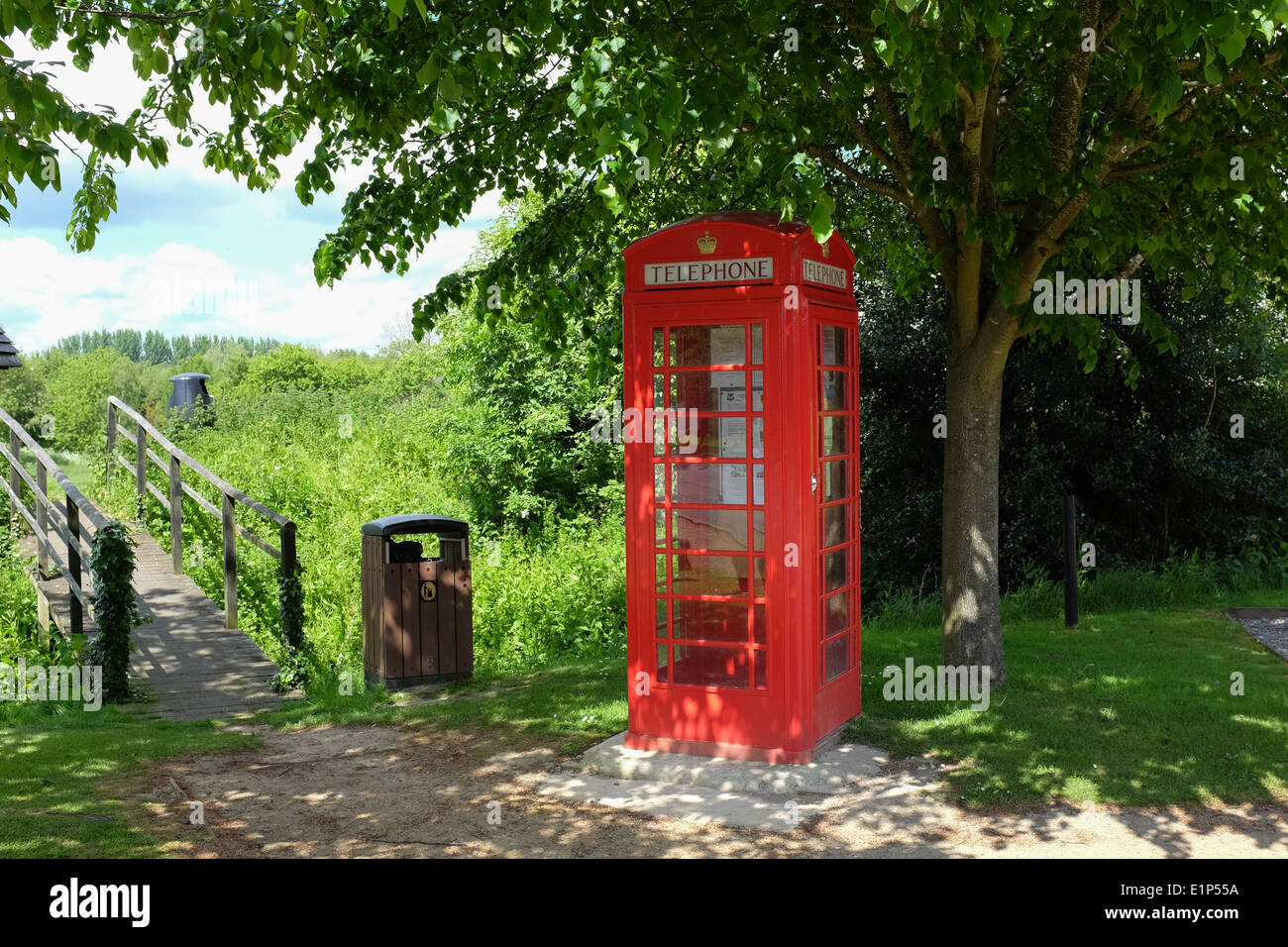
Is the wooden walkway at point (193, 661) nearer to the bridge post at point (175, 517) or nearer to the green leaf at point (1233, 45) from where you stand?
the bridge post at point (175, 517)

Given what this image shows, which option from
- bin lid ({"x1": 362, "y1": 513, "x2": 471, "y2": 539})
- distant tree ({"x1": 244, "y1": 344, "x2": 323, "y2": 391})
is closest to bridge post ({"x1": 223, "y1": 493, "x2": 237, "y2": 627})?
bin lid ({"x1": 362, "y1": 513, "x2": 471, "y2": 539})

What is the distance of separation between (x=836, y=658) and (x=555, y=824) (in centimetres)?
209

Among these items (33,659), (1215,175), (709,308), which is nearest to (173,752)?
(33,659)

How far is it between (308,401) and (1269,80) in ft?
66.2

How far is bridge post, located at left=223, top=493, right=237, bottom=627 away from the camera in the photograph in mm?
9766

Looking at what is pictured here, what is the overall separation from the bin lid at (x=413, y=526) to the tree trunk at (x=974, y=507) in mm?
3647

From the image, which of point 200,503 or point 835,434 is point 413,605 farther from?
point 200,503

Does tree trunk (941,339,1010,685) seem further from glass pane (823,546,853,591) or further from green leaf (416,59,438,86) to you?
green leaf (416,59,438,86)

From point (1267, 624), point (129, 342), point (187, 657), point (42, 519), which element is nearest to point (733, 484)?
point (187, 657)

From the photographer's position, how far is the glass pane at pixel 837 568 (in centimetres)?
649

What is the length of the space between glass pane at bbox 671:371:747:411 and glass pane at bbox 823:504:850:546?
2.78 ft

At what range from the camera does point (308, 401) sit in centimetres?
2372

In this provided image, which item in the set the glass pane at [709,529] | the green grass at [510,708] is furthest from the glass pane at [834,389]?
the green grass at [510,708]

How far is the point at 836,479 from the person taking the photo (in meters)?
6.62
